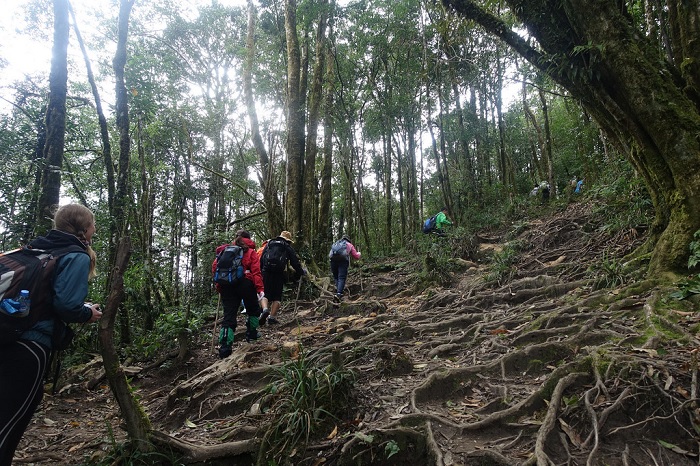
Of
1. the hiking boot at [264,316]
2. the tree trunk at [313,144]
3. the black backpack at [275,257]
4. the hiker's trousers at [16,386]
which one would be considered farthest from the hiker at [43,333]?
the tree trunk at [313,144]

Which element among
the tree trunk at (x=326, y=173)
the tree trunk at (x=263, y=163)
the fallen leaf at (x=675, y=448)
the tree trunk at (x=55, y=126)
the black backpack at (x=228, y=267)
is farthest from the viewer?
the tree trunk at (x=326, y=173)

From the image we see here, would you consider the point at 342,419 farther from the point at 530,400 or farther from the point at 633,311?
the point at 633,311

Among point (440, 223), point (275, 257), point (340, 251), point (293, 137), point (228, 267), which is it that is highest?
point (293, 137)

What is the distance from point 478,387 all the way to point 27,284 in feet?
12.0

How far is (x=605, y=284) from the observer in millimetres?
5367

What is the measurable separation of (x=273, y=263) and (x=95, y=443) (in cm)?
402

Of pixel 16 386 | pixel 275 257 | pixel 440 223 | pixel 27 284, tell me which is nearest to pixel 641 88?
pixel 275 257

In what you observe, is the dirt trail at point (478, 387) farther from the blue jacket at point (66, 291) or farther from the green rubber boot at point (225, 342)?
the blue jacket at point (66, 291)

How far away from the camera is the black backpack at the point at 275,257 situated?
291 inches

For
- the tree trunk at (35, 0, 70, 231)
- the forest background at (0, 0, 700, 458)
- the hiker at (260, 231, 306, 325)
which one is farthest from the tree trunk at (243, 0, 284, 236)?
the tree trunk at (35, 0, 70, 231)

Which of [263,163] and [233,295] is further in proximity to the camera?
[263,163]

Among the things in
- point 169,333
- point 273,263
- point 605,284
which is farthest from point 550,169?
point 169,333

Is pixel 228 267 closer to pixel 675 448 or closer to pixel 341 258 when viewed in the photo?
pixel 341 258

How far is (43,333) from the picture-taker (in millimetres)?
2516
